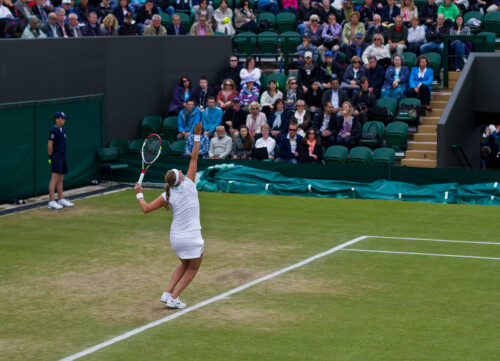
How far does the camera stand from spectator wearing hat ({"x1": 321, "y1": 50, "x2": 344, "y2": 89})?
25484 millimetres

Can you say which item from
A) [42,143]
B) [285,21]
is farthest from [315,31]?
[42,143]

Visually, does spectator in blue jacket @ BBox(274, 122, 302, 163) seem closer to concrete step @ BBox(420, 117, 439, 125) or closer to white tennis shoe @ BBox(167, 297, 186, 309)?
concrete step @ BBox(420, 117, 439, 125)

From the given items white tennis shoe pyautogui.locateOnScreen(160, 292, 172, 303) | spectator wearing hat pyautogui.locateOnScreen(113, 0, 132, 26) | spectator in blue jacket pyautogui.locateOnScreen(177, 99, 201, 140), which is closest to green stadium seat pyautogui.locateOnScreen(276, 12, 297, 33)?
spectator wearing hat pyautogui.locateOnScreen(113, 0, 132, 26)

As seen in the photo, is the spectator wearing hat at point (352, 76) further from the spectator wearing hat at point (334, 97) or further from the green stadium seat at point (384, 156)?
the green stadium seat at point (384, 156)

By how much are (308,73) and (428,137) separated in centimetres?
393

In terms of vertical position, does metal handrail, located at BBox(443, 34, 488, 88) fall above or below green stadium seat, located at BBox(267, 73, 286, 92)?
above

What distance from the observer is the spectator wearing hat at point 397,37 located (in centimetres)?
2580

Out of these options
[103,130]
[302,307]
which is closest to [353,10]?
[103,130]

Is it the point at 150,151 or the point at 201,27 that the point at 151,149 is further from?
the point at 201,27

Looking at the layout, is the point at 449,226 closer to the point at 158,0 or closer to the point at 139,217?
the point at 139,217

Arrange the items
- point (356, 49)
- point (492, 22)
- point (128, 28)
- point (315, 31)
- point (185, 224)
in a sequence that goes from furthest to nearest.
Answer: point (315, 31) < point (492, 22) < point (128, 28) < point (356, 49) < point (185, 224)

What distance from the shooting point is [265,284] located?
1330cm

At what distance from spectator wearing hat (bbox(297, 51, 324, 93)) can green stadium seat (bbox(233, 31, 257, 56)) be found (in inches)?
111

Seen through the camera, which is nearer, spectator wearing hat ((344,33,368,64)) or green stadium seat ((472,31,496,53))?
green stadium seat ((472,31,496,53))
